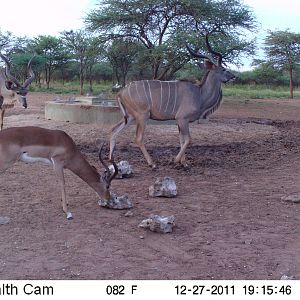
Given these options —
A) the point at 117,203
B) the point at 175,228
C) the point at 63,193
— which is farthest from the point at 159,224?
the point at 63,193

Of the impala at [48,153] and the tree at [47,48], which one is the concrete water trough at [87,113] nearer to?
the impala at [48,153]

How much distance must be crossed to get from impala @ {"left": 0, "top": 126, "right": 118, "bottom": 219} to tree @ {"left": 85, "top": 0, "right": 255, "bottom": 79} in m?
12.4

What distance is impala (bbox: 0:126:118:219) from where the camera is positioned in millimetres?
4820

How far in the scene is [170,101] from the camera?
7805 mm

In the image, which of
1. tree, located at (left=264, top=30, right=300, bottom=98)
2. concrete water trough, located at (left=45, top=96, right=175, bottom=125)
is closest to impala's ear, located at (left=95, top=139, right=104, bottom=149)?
concrete water trough, located at (left=45, top=96, right=175, bottom=125)

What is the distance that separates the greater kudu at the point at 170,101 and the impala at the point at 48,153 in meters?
2.35

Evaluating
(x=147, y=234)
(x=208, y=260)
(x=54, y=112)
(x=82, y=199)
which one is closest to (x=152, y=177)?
(x=82, y=199)

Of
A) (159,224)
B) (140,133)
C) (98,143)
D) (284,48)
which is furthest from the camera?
(284,48)

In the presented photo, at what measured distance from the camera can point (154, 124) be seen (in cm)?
1119

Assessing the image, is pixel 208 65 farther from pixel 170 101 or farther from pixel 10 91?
pixel 10 91

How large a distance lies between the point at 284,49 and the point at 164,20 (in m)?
12.4

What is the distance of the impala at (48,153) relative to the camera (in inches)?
190

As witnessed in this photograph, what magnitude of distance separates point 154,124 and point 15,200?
6083 mm
